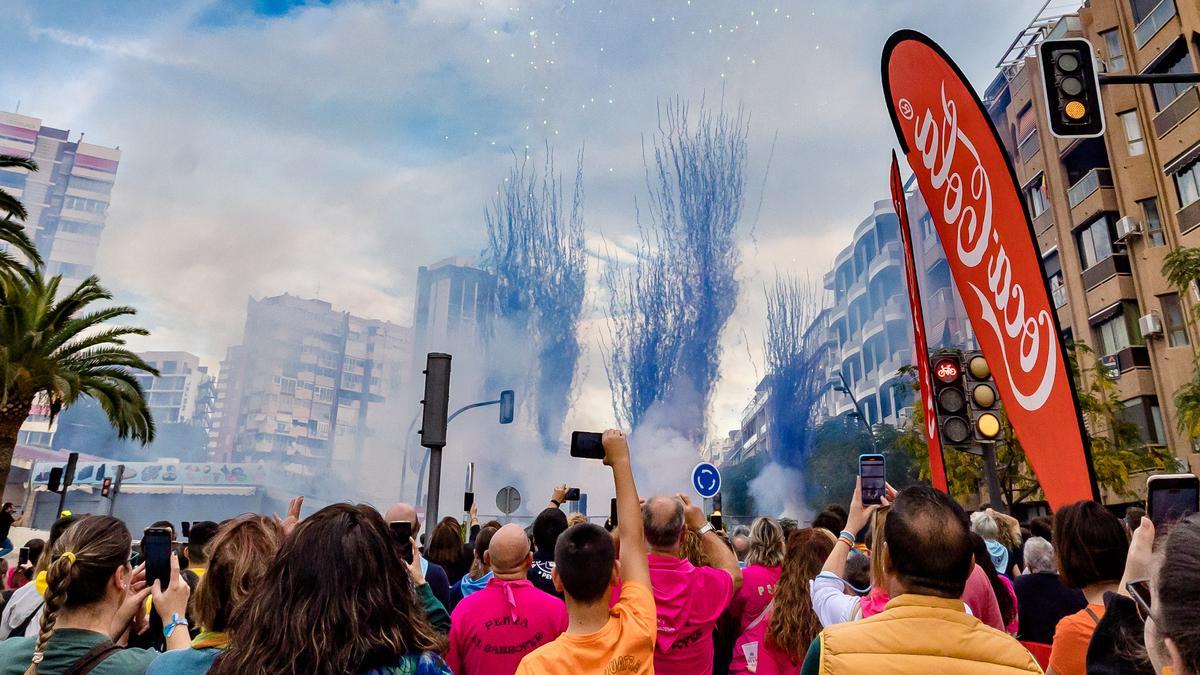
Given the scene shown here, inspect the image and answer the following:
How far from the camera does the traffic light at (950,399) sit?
7.18 metres

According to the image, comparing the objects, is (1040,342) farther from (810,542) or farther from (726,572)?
(726,572)

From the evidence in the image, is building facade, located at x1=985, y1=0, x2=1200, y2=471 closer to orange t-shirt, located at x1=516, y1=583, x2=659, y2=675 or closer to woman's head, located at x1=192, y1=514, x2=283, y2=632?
orange t-shirt, located at x1=516, y1=583, x2=659, y2=675

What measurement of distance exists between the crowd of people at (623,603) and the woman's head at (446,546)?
1.73m

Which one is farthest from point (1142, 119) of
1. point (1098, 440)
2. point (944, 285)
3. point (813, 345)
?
point (813, 345)

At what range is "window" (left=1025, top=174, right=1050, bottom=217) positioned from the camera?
113 ft

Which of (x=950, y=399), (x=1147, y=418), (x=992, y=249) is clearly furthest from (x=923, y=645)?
(x=1147, y=418)

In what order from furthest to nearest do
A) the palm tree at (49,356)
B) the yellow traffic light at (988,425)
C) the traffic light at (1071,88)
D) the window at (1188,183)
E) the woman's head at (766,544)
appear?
the window at (1188,183) → the palm tree at (49,356) → the yellow traffic light at (988,425) → the traffic light at (1071,88) → the woman's head at (766,544)

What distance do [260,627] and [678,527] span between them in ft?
7.31

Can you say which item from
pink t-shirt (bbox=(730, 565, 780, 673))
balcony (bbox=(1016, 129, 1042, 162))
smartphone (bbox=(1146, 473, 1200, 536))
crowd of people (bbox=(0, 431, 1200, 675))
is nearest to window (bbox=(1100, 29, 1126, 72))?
balcony (bbox=(1016, 129, 1042, 162))

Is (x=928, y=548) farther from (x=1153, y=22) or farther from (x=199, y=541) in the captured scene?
(x=1153, y=22)

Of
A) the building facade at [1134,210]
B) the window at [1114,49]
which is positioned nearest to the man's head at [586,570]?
the building facade at [1134,210]

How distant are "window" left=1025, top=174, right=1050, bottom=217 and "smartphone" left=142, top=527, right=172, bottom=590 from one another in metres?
39.0

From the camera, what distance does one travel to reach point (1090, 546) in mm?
2939

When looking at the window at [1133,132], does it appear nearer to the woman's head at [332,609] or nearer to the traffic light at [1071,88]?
the traffic light at [1071,88]
